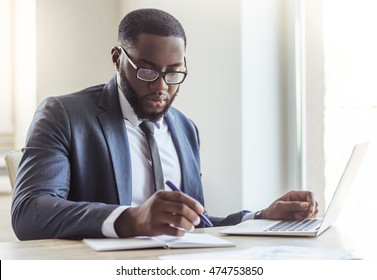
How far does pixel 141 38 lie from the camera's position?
1650 millimetres

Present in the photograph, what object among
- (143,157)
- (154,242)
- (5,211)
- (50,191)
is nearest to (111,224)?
(154,242)

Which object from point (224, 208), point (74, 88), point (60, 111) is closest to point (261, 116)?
point (224, 208)

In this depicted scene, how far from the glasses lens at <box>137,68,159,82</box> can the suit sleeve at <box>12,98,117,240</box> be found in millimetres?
198

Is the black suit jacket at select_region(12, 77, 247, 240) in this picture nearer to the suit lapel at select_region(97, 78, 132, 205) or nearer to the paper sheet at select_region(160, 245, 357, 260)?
the suit lapel at select_region(97, 78, 132, 205)

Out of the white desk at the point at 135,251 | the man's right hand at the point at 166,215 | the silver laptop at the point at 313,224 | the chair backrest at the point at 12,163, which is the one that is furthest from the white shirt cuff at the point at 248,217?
the chair backrest at the point at 12,163

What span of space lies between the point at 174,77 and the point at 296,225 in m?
0.45

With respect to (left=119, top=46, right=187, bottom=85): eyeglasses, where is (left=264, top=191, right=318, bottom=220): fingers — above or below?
below

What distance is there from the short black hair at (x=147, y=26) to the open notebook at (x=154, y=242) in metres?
0.60

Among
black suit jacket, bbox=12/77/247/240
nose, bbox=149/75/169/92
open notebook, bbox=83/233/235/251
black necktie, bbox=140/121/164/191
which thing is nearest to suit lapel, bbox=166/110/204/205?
black suit jacket, bbox=12/77/247/240

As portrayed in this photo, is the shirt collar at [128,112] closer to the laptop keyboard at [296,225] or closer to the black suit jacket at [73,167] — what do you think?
the black suit jacket at [73,167]

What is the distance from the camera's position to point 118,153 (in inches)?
59.9

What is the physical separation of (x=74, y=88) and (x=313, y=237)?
125 centimetres

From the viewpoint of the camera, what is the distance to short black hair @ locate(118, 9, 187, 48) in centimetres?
164

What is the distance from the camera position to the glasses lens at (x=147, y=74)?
1575mm
